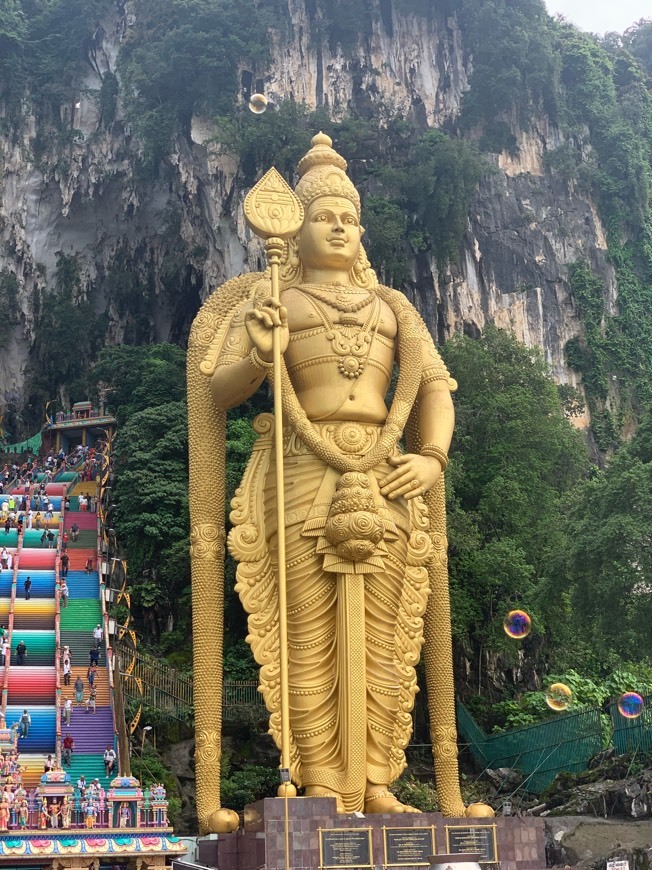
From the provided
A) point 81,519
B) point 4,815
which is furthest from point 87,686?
point 81,519

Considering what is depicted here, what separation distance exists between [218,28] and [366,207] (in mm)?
6446

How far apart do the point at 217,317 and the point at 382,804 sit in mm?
4362

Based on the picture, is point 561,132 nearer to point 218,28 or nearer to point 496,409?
point 218,28

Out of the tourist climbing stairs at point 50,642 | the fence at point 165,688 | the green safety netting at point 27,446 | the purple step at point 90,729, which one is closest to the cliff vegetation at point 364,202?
the green safety netting at point 27,446

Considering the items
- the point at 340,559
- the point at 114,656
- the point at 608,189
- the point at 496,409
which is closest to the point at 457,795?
the point at 340,559

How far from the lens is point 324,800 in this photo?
8445 millimetres

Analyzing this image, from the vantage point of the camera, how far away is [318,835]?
8289 millimetres

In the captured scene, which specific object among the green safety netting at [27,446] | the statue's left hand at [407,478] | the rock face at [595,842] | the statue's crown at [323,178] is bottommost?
the rock face at [595,842]

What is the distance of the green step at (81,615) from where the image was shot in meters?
16.7

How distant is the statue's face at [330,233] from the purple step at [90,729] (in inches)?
245

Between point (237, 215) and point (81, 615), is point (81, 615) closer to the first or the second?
point (81, 615)

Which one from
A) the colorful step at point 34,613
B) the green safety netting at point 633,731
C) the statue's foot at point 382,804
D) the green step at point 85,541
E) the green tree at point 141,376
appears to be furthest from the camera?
the green tree at point 141,376

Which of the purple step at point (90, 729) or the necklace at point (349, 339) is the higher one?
the necklace at point (349, 339)

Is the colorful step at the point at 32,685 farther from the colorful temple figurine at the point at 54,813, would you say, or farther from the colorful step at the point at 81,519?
the colorful step at the point at 81,519
